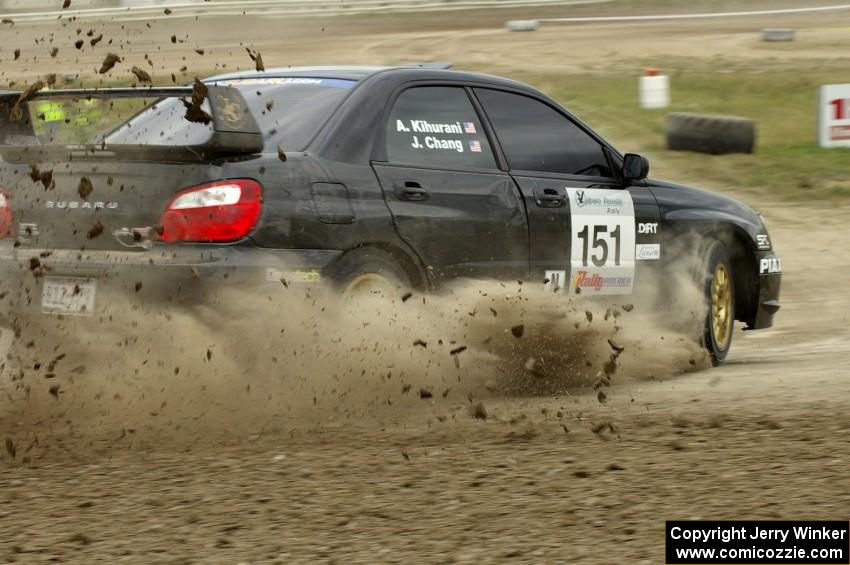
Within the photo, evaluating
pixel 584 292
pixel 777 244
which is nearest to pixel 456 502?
pixel 584 292

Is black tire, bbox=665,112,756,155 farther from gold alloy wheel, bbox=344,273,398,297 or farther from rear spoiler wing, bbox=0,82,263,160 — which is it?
rear spoiler wing, bbox=0,82,263,160

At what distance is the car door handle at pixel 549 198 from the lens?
6.88 metres

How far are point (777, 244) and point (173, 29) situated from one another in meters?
23.0

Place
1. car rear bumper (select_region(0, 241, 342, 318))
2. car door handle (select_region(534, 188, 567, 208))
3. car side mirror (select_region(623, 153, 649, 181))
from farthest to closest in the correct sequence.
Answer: car side mirror (select_region(623, 153, 649, 181)) < car door handle (select_region(534, 188, 567, 208)) < car rear bumper (select_region(0, 241, 342, 318))

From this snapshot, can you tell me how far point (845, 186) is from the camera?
15.7 meters

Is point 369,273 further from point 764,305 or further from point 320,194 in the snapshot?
point 764,305

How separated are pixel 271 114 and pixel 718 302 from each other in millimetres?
3240

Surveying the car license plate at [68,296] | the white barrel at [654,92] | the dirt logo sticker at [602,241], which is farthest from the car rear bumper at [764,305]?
the white barrel at [654,92]

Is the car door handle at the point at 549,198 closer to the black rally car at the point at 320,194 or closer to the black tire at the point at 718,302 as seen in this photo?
the black rally car at the point at 320,194

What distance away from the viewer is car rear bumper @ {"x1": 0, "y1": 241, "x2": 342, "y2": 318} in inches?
219

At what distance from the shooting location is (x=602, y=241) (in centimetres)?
723

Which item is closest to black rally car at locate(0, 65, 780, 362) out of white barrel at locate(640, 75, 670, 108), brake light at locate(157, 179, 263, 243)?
brake light at locate(157, 179, 263, 243)

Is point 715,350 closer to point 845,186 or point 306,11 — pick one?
point 845,186

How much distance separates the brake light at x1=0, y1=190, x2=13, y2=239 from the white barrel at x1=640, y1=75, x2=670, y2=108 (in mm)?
15508
